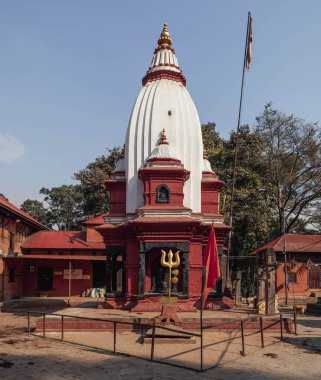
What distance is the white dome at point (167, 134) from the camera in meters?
20.7

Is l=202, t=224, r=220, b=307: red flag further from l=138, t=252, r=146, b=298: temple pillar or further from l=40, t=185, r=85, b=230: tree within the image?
l=40, t=185, r=85, b=230: tree

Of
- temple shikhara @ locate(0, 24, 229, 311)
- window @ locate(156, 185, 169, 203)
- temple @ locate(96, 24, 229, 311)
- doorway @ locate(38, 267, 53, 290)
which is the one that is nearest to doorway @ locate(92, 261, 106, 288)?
doorway @ locate(38, 267, 53, 290)

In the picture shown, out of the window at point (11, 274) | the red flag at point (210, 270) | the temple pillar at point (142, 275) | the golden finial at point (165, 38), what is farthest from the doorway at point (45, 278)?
the red flag at point (210, 270)

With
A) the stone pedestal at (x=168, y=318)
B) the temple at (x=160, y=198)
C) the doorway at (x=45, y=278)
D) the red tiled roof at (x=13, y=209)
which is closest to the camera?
the stone pedestal at (x=168, y=318)

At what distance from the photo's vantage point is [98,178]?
40.0 metres

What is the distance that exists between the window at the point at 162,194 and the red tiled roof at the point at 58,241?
14.1 m

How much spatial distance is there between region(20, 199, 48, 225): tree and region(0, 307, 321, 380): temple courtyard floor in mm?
58119

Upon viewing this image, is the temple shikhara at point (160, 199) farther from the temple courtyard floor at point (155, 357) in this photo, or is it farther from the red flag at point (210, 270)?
the red flag at point (210, 270)

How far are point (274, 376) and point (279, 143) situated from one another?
95.3ft

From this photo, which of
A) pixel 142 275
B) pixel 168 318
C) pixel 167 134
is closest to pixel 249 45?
pixel 167 134

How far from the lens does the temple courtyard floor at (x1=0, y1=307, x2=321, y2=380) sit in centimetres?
955

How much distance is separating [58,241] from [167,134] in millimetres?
16736

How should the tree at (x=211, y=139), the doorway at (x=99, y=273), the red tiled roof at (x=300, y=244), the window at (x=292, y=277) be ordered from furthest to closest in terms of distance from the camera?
the tree at (x=211, y=139) < the doorway at (x=99, y=273) < the window at (x=292, y=277) < the red tiled roof at (x=300, y=244)

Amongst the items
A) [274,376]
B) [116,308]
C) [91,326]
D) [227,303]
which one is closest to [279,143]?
[227,303]
